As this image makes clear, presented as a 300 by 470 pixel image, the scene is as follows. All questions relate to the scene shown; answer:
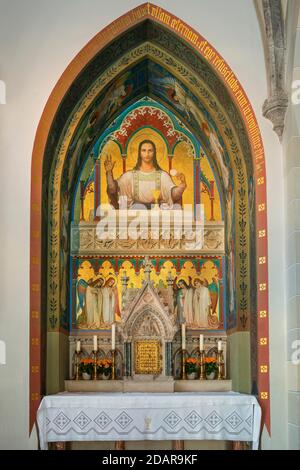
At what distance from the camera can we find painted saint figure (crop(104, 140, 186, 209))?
14.8m

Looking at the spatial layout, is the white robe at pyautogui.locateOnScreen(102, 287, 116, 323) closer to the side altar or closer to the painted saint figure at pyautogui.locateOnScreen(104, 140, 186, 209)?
the side altar

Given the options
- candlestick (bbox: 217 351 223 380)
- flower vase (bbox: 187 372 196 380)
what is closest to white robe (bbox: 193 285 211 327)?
candlestick (bbox: 217 351 223 380)

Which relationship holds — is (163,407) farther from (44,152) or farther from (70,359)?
(44,152)

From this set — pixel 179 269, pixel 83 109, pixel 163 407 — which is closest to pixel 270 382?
pixel 163 407

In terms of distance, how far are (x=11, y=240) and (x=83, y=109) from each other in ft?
8.16

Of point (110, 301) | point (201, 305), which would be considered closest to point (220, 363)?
point (201, 305)

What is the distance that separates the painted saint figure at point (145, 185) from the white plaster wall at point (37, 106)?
7.61 ft

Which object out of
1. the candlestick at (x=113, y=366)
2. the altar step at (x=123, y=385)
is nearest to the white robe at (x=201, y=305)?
the altar step at (x=123, y=385)

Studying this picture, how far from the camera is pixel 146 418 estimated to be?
12234 mm

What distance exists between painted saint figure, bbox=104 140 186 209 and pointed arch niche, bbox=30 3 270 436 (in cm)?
59

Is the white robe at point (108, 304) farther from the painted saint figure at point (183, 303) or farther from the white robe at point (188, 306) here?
the white robe at point (188, 306)

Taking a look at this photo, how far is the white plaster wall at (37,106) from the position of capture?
1220 cm
